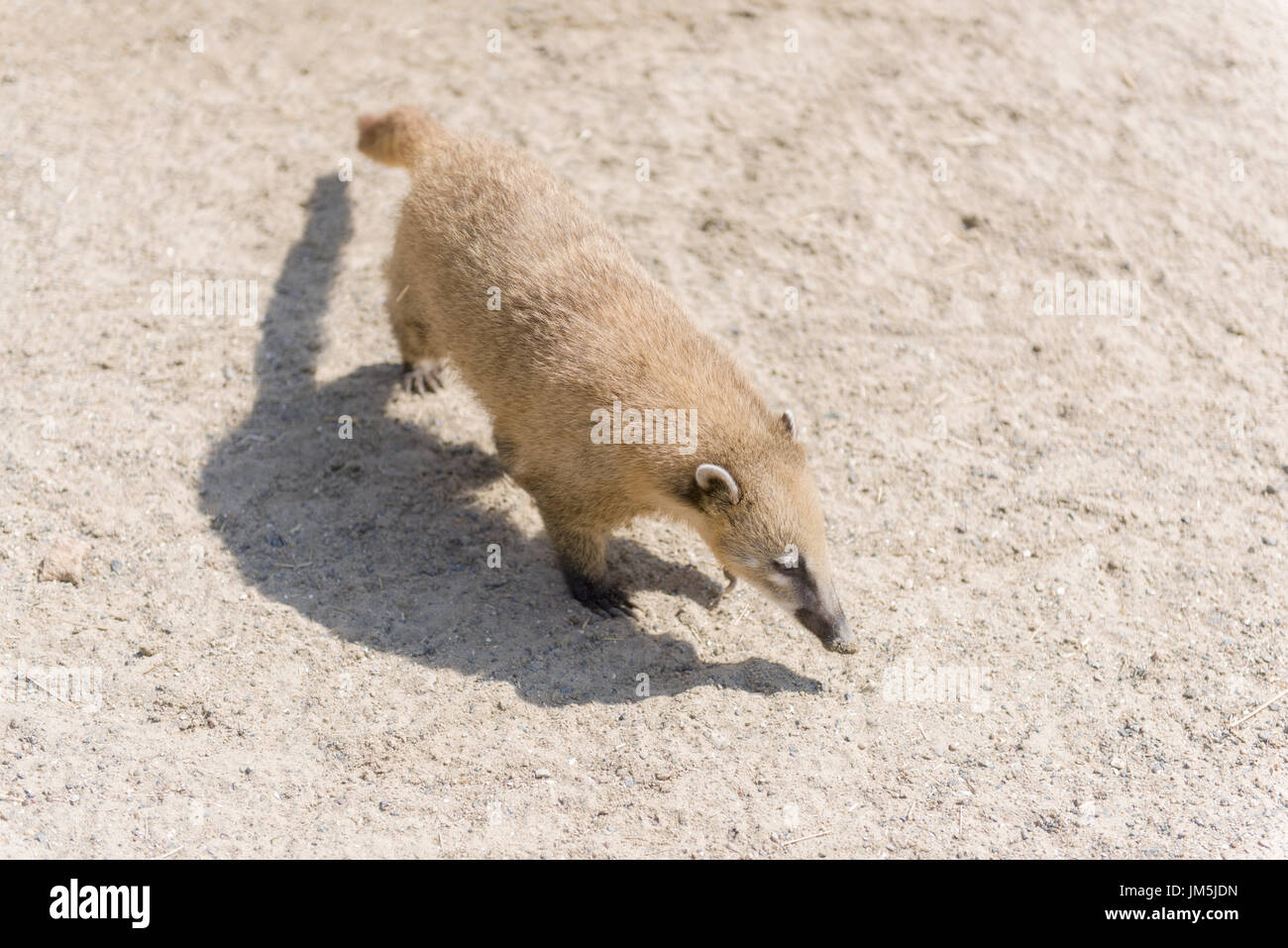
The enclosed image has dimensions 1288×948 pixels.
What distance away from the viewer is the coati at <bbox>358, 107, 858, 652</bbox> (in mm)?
5574

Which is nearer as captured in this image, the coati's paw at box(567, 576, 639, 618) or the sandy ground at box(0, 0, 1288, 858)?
the sandy ground at box(0, 0, 1288, 858)

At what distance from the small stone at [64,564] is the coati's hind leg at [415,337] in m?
2.30

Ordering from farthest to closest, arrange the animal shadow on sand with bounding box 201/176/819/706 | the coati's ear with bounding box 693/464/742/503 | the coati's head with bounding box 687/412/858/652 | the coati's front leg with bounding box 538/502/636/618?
the coati's front leg with bounding box 538/502/636/618, the animal shadow on sand with bounding box 201/176/819/706, the coati's head with bounding box 687/412/858/652, the coati's ear with bounding box 693/464/742/503

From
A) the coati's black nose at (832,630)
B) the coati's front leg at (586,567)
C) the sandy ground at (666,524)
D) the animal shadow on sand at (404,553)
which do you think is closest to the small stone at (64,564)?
the sandy ground at (666,524)

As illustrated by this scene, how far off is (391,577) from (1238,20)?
835 cm

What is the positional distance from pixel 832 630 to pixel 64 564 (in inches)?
159

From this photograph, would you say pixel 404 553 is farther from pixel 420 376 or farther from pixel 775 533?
pixel 775 533

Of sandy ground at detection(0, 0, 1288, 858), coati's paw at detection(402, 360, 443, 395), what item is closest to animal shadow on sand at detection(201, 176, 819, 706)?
sandy ground at detection(0, 0, 1288, 858)

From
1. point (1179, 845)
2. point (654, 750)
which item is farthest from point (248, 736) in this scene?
point (1179, 845)

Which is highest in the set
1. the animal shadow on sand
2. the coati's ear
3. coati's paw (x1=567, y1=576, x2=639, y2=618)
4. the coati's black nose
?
the coati's ear

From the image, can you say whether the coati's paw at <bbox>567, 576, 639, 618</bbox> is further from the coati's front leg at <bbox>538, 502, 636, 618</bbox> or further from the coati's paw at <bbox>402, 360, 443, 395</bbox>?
the coati's paw at <bbox>402, 360, 443, 395</bbox>

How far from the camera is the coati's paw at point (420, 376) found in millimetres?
7543

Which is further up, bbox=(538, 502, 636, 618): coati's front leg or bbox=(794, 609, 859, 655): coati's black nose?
bbox=(794, 609, 859, 655): coati's black nose

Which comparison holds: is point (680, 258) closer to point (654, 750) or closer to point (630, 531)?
point (630, 531)
